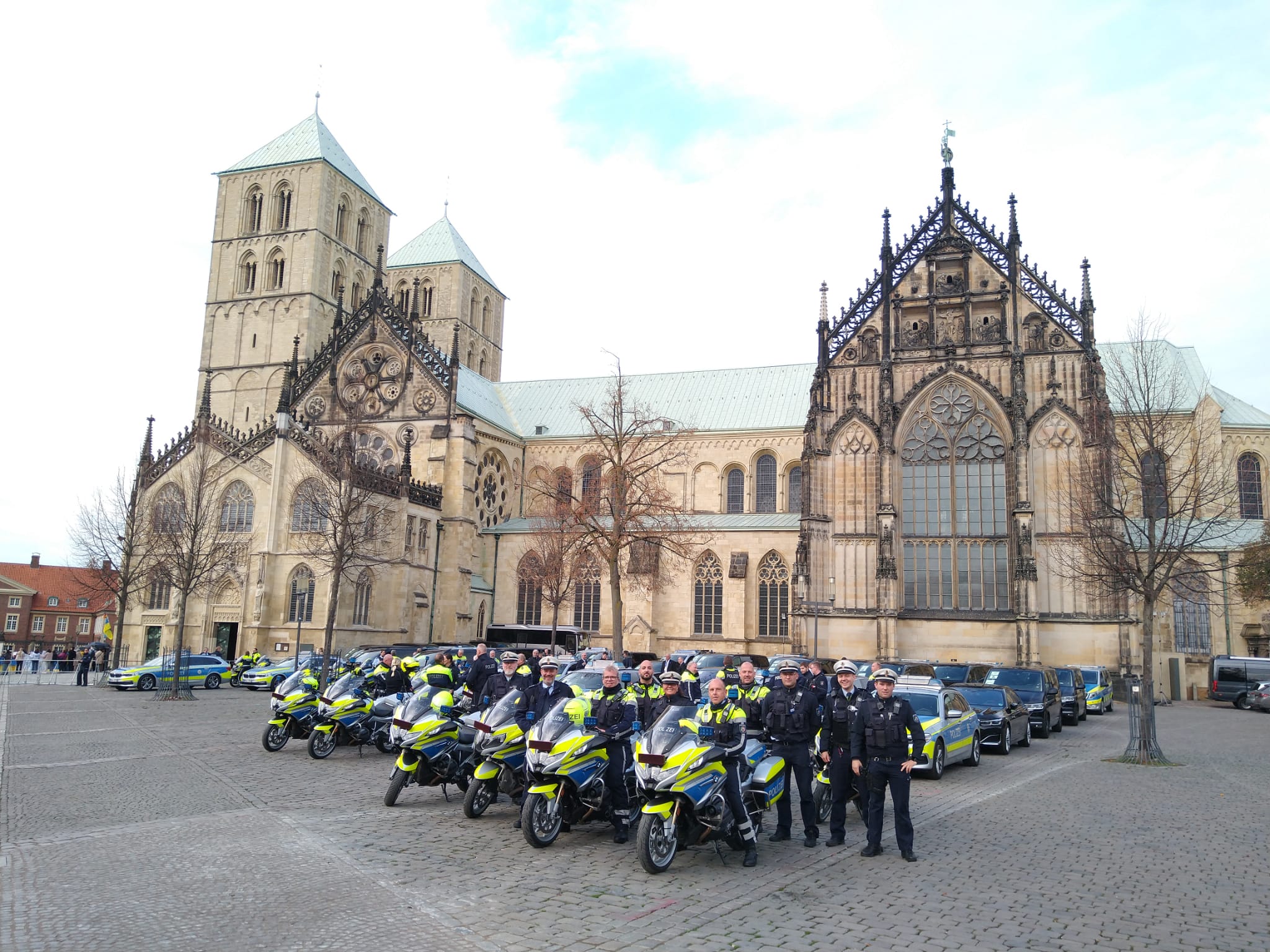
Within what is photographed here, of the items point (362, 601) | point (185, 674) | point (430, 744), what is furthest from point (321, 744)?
point (362, 601)

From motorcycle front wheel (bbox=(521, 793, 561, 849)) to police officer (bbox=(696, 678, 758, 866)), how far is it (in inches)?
78.2

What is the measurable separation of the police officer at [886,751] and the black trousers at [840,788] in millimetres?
552

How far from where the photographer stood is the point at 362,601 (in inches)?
1654

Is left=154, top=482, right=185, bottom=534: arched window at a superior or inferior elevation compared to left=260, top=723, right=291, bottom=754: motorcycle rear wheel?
superior

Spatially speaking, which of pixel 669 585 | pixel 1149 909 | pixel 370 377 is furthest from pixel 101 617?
pixel 1149 909

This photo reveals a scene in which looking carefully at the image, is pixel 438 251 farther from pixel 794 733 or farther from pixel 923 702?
pixel 794 733

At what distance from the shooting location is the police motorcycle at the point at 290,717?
57.6 feet

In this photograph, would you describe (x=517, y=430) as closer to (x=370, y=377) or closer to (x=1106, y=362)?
(x=370, y=377)

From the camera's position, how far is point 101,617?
83812 millimetres

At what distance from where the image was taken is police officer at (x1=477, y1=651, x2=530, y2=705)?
42.2ft

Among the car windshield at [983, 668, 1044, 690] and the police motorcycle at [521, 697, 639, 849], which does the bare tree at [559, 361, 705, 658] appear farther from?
the police motorcycle at [521, 697, 639, 849]

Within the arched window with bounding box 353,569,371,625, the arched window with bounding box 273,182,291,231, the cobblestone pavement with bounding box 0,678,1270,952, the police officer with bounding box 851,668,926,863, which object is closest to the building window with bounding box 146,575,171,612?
the arched window with bounding box 353,569,371,625

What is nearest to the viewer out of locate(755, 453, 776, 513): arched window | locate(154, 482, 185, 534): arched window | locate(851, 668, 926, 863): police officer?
locate(851, 668, 926, 863): police officer

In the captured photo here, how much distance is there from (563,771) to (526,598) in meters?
41.4
